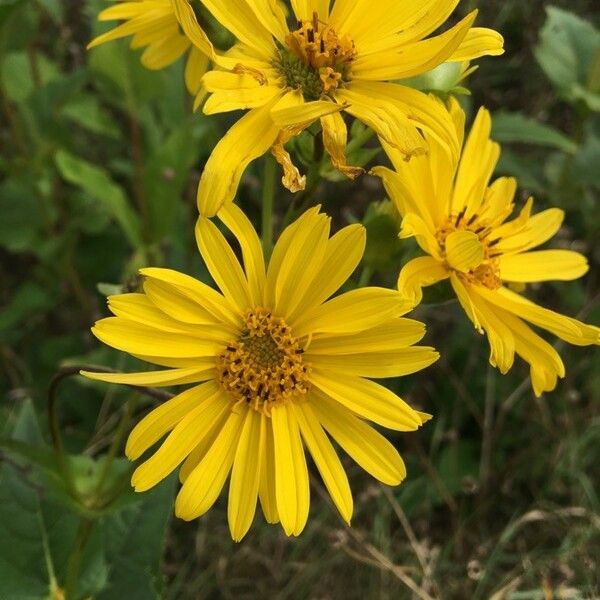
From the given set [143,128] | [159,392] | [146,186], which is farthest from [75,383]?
[159,392]

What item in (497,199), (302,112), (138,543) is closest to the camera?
(302,112)

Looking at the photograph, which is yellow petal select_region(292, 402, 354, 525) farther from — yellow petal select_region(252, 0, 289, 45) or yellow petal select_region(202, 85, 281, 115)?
yellow petal select_region(252, 0, 289, 45)

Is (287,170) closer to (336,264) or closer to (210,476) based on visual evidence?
(336,264)

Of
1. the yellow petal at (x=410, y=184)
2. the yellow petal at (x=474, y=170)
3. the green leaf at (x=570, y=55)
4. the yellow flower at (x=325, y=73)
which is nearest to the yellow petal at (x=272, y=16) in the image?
the yellow flower at (x=325, y=73)

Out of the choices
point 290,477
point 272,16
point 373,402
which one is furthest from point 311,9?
point 290,477

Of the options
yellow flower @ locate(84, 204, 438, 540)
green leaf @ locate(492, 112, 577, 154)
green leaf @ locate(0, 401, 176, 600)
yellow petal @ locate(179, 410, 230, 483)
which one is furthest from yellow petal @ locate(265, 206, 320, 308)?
green leaf @ locate(492, 112, 577, 154)

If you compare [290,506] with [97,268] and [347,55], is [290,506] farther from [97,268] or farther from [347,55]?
[97,268]
